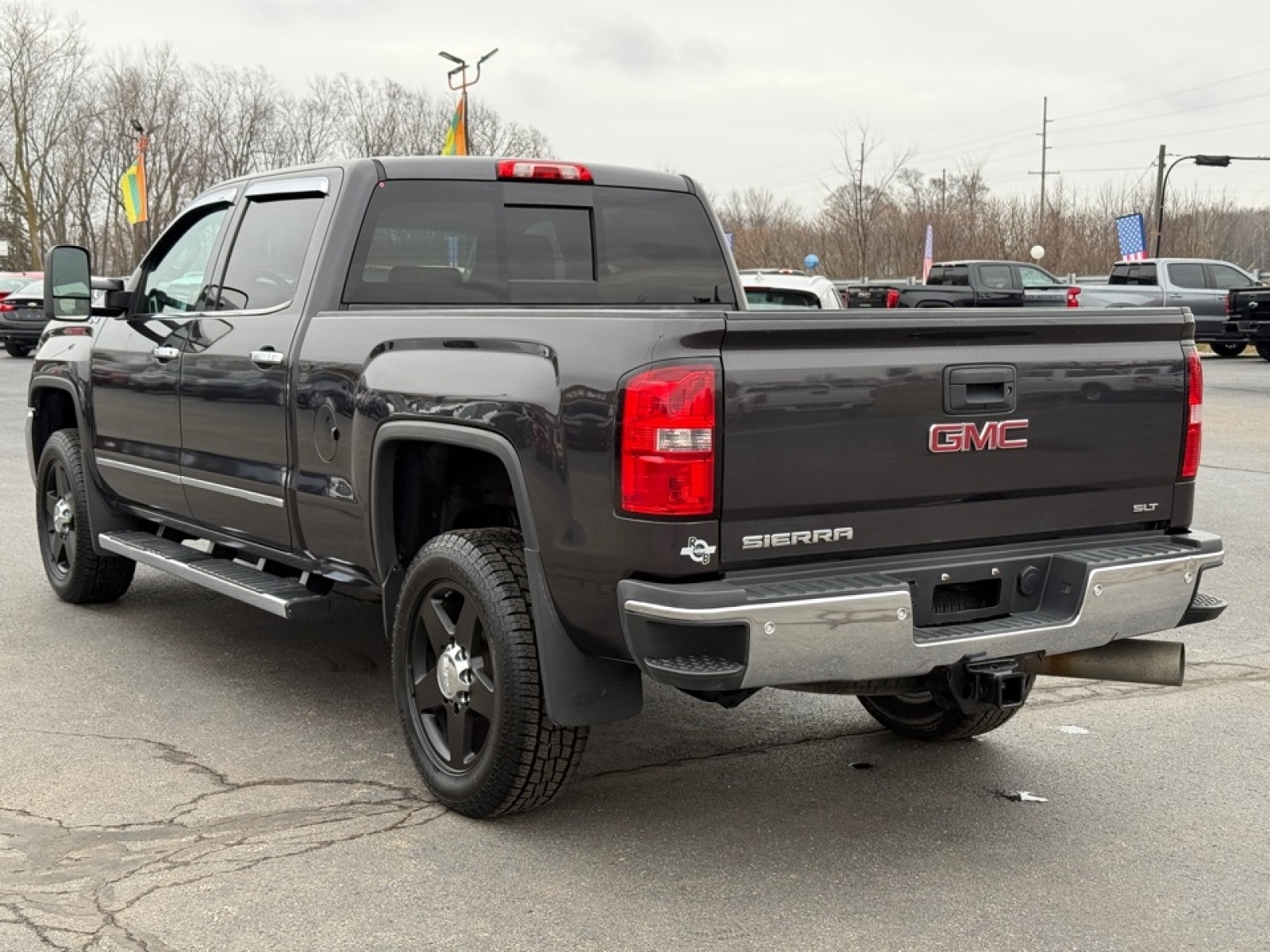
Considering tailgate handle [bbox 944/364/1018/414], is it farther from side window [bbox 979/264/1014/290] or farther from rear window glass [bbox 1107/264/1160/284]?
side window [bbox 979/264/1014/290]

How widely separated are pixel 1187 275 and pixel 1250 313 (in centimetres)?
249

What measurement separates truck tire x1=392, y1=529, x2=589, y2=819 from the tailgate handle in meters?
1.27

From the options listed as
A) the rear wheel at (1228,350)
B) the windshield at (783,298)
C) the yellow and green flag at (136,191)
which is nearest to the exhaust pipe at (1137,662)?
the windshield at (783,298)

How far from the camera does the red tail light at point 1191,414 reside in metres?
4.32

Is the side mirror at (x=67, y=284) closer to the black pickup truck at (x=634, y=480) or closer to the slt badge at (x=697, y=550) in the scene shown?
the black pickup truck at (x=634, y=480)

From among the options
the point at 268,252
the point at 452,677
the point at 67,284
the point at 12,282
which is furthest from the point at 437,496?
the point at 12,282

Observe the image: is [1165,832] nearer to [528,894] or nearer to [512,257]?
[528,894]

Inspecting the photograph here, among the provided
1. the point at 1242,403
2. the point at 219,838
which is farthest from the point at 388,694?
the point at 1242,403

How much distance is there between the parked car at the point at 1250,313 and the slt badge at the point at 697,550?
83.1 feet

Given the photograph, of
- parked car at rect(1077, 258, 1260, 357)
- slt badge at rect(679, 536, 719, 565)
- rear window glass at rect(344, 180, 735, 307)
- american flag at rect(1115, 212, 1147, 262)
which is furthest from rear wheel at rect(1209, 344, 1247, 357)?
slt badge at rect(679, 536, 719, 565)

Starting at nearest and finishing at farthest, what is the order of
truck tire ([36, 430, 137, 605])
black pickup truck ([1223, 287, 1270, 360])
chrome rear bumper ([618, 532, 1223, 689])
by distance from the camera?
chrome rear bumper ([618, 532, 1223, 689]), truck tire ([36, 430, 137, 605]), black pickup truck ([1223, 287, 1270, 360])

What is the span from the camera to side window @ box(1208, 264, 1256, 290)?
1131 inches

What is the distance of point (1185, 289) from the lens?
28.5 metres

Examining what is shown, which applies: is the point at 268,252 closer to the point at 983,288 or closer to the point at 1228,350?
the point at 983,288
